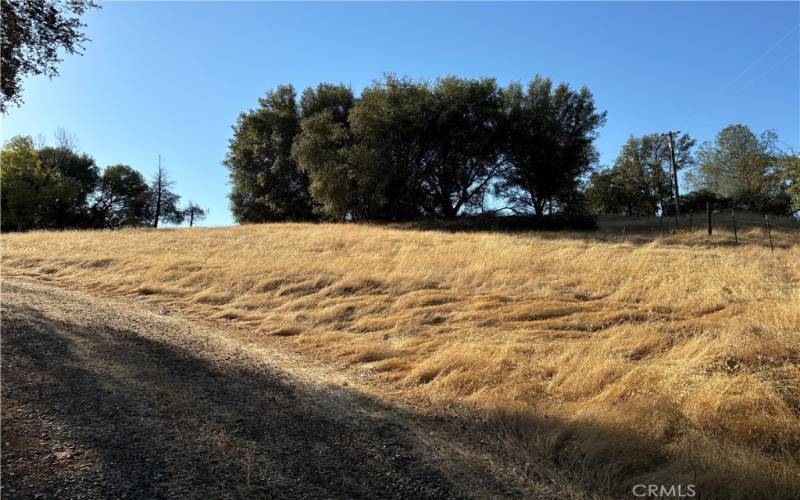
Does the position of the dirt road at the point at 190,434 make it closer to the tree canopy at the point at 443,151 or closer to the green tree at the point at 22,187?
the tree canopy at the point at 443,151

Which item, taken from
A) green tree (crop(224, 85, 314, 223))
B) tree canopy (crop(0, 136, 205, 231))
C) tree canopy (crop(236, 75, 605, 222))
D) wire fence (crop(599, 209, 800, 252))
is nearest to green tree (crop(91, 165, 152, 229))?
tree canopy (crop(0, 136, 205, 231))

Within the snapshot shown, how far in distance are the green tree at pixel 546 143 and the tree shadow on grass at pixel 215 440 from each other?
30377 millimetres

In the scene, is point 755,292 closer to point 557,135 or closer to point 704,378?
point 704,378

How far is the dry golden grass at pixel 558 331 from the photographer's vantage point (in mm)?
3861

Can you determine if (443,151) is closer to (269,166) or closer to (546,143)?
(546,143)

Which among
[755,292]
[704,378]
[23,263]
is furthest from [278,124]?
[704,378]

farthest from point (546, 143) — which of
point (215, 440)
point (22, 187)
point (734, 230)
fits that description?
point (22, 187)

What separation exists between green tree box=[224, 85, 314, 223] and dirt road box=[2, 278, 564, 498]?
34176mm

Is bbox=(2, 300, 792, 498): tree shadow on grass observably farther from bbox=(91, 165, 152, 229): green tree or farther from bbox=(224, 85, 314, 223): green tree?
bbox=(91, 165, 152, 229): green tree

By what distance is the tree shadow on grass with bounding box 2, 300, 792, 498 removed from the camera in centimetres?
319

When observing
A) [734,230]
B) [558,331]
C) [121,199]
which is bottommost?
[558,331]

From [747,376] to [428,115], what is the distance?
2860 cm

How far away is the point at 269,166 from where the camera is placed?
4169cm

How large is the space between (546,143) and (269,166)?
78.8 ft
